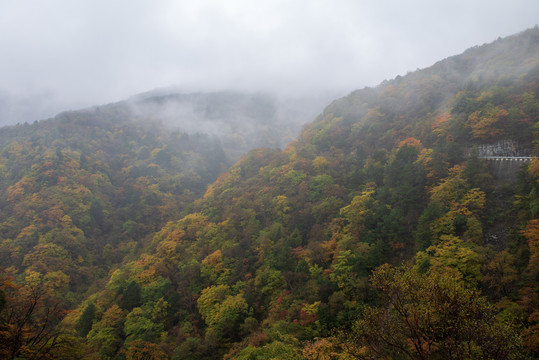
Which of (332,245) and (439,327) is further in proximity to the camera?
(332,245)

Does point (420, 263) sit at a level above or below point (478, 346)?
below

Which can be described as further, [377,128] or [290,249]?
[377,128]

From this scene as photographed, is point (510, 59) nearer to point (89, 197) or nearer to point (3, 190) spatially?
point (89, 197)

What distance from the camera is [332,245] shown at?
95.3 ft

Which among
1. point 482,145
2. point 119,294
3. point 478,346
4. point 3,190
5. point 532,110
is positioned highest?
point 3,190

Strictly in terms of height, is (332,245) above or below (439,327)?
below

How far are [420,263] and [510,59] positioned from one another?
Result: 3837 cm

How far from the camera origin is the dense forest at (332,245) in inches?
562

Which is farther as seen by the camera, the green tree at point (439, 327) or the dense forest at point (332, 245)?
the dense forest at point (332, 245)

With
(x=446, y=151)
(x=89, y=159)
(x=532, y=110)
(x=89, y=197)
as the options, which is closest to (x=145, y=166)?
(x=89, y=159)

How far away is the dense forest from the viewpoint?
14.3 metres

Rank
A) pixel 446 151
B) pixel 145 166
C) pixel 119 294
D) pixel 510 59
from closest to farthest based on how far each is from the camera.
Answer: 1. pixel 446 151
2. pixel 119 294
3. pixel 510 59
4. pixel 145 166

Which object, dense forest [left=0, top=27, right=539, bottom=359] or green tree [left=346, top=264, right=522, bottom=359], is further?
dense forest [left=0, top=27, right=539, bottom=359]

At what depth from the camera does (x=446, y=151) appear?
29.9 m
